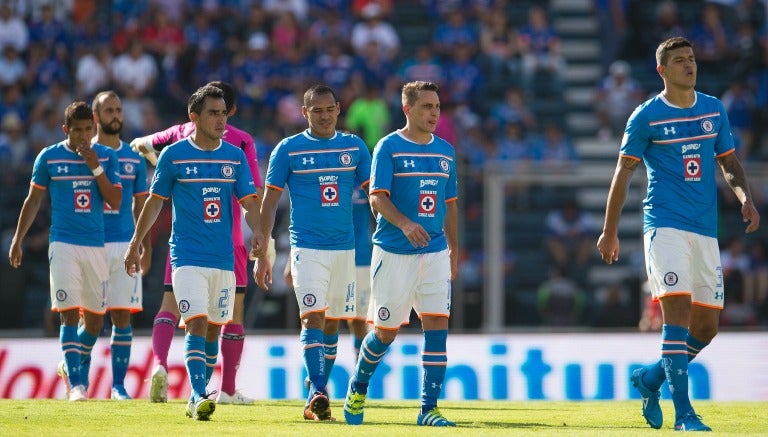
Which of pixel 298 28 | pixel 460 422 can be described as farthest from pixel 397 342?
pixel 298 28

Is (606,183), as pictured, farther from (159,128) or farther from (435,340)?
(435,340)

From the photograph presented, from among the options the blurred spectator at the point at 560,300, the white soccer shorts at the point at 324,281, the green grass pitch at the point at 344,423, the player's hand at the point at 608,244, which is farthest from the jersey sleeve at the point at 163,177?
the blurred spectator at the point at 560,300

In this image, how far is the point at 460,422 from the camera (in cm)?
1102

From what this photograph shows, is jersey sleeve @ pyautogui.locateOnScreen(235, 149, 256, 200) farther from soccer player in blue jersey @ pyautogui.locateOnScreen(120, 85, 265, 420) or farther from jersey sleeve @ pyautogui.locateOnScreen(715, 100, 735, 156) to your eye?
jersey sleeve @ pyautogui.locateOnScreen(715, 100, 735, 156)

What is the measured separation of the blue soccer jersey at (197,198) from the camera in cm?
1083

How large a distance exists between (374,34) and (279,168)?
13613mm

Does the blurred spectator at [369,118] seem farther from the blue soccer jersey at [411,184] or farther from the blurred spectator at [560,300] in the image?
the blue soccer jersey at [411,184]

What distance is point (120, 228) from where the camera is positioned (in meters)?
13.6

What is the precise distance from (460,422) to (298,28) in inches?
599

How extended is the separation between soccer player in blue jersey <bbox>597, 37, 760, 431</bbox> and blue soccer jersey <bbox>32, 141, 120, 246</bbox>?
17.2ft

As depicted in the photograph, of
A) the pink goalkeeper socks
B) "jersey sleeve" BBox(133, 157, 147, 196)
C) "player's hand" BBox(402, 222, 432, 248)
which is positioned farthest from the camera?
"jersey sleeve" BBox(133, 157, 147, 196)

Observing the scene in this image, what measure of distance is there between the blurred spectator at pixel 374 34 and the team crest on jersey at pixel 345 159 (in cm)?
1304

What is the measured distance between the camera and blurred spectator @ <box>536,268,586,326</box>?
20.2m

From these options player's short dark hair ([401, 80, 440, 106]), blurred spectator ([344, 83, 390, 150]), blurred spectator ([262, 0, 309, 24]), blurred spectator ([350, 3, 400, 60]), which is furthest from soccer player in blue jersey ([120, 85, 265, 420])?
blurred spectator ([262, 0, 309, 24])
